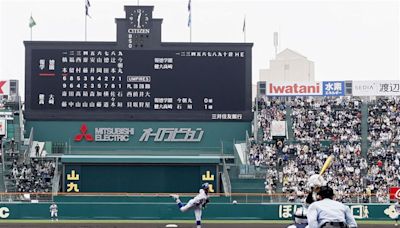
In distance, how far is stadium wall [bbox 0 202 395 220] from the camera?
38938 mm

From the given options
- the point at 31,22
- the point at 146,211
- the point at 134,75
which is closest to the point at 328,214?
the point at 146,211

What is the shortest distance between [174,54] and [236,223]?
14.3 metres

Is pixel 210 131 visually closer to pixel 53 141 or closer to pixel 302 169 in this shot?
pixel 302 169

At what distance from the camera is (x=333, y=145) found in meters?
51.7

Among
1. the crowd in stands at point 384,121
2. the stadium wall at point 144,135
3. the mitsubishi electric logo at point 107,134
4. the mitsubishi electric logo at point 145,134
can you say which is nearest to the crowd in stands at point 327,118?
the crowd in stands at point 384,121

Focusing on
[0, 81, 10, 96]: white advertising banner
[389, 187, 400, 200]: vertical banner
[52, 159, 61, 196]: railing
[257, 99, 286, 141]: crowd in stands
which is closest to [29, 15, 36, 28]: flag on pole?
[0, 81, 10, 96]: white advertising banner

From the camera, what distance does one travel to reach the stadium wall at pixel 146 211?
38.9 meters

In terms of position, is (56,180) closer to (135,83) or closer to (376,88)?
(135,83)

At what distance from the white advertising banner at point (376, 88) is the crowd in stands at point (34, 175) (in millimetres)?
19066

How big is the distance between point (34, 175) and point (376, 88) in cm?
2123

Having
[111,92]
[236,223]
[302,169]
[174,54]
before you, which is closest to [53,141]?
[111,92]

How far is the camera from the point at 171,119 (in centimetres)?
4897

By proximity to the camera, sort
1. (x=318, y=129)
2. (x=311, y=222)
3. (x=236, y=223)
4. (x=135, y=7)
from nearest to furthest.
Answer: (x=311, y=222), (x=236, y=223), (x=135, y=7), (x=318, y=129)

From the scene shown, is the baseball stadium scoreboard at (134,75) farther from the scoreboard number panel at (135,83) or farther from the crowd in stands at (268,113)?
the crowd in stands at (268,113)
